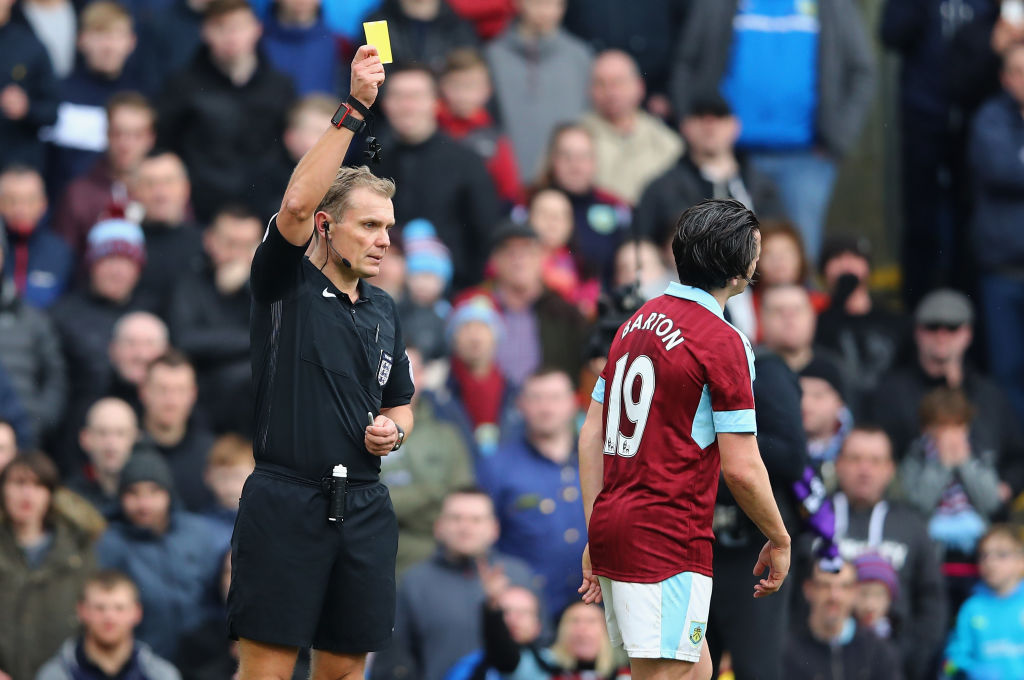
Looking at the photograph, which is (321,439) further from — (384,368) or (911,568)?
(911,568)

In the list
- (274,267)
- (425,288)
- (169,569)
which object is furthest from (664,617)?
(425,288)

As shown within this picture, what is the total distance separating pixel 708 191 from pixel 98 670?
551cm

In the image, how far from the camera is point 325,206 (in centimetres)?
601

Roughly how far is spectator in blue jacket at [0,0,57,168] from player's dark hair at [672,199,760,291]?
286 inches

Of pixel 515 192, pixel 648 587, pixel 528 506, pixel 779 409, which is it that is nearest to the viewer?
pixel 648 587

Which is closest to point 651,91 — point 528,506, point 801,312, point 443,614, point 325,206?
point 801,312

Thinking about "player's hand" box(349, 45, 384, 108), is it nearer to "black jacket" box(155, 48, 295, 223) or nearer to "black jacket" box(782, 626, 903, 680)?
"black jacket" box(782, 626, 903, 680)

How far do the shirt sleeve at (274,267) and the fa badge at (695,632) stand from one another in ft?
5.66

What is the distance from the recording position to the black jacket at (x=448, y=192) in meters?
12.1

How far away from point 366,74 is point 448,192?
640cm

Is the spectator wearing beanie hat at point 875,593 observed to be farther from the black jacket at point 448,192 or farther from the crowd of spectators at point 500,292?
the black jacket at point 448,192

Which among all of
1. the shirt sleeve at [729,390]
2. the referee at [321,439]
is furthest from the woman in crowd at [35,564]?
the shirt sleeve at [729,390]

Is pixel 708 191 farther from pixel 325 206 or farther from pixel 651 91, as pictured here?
pixel 325 206

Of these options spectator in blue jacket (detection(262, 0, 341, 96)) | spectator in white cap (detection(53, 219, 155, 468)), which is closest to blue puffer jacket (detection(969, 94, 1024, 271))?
spectator in blue jacket (detection(262, 0, 341, 96))
